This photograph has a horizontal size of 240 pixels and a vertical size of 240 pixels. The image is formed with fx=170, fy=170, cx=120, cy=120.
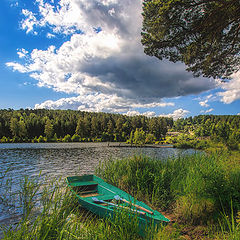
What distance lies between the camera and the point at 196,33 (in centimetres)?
977

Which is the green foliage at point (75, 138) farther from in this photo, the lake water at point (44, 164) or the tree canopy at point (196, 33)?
the tree canopy at point (196, 33)

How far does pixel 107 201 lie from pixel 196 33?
10.1 metres

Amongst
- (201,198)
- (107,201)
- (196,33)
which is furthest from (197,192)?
(196,33)

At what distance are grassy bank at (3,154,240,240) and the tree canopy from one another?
694cm

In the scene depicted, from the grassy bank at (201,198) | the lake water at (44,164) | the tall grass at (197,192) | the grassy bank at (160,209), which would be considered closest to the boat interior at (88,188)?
the lake water at (44,164)

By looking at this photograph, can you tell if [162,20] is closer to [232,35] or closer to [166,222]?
[232,35]

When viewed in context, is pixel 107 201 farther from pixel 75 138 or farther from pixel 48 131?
pixel 48 131

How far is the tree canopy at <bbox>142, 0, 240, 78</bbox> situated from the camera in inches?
327

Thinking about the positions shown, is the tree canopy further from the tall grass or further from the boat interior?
the boat interior

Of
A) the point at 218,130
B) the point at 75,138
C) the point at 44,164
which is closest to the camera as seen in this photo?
the point at 44,164

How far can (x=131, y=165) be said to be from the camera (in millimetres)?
9086

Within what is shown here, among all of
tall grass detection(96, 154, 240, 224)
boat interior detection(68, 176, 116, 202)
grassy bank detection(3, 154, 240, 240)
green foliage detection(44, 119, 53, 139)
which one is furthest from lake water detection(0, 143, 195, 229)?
green foliage detection(44, 119, 53, 139)

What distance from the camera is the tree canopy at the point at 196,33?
8297mm

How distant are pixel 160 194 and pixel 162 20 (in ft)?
27.4
